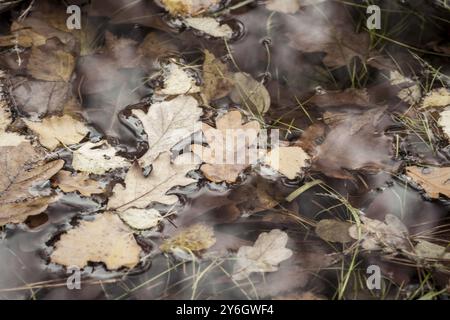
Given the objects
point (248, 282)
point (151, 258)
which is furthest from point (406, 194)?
point (151, 258)

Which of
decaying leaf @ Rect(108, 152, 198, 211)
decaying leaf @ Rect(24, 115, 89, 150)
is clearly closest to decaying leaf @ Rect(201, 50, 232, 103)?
decaying leaf @ Rect(108, 152, 198, 211)

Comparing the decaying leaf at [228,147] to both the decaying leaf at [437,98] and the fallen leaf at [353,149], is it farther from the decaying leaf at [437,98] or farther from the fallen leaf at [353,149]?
the decaying leaf at [437,98]

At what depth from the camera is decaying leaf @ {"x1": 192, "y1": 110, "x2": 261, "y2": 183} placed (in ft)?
4.88

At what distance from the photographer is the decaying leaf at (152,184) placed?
1386 millimetres

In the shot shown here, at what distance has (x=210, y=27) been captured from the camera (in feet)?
6.31

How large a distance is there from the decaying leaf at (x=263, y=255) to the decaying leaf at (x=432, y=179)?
0.48 meters

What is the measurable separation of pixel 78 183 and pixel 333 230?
764 millimetres

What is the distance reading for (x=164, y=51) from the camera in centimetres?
185

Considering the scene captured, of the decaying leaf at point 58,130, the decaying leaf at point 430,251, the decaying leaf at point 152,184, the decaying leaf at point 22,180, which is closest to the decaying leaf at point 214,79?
the decaying leaf at point 152,184

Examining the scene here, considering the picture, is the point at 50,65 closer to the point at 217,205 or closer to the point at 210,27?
the point at 210,27

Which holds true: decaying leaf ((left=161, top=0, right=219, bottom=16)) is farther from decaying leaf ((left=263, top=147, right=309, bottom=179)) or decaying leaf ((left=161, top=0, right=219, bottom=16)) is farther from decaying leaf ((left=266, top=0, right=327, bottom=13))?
decaying leaf ((left=263, top=147, right=309, bottom=179))

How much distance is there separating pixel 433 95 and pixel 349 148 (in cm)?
46

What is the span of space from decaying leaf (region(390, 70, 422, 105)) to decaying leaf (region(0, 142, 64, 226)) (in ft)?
4.01
